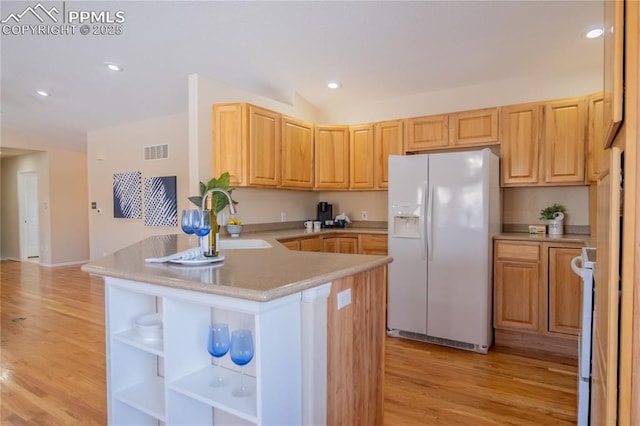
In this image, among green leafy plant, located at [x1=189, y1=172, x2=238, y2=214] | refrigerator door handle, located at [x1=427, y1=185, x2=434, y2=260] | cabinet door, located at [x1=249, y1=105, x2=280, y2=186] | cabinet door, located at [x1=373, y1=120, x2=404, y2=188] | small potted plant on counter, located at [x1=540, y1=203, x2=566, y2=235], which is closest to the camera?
green leafy plant, located at [x1=189, y1=172, x2=238, y2=214]

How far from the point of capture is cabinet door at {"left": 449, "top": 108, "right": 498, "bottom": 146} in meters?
3.71

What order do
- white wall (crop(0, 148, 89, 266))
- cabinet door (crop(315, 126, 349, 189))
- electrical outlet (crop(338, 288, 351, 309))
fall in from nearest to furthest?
1. electrical outlet (crop(338, 288, 351, 309))
2. cabinet door (crop(315, 126, 349, 189))
3. white wall (crop(0, 148, 89, 266))

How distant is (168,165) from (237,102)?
2.62 metres

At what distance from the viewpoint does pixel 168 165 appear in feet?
19.1

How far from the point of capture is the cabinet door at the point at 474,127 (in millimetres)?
3709

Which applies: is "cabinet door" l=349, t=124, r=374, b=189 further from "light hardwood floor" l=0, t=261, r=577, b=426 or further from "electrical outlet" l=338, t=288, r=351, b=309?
"electrical outlet" l=338, t=288, r=351, b=309

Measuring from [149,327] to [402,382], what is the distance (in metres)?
1.79

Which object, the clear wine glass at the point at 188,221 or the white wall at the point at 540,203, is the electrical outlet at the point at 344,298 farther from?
the white wall at the point at 540,203

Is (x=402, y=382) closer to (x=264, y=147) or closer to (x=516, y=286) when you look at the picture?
(x=516, y=286)

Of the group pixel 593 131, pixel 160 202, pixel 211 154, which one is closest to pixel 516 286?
pixel 593 131

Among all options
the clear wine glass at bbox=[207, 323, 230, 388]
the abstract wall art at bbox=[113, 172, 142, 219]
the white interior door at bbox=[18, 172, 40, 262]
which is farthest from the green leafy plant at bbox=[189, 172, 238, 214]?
the white interior door at bbox=[18, 172, 40, 262]

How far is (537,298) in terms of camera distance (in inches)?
128

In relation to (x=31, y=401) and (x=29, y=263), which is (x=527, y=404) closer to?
(x=31, y=401)

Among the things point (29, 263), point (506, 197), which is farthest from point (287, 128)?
point (29, 263)
